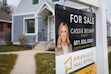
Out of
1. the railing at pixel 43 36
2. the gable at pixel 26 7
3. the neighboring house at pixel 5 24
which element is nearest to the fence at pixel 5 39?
the neighboring house at pixel 5 24

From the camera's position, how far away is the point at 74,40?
3701 millimetres

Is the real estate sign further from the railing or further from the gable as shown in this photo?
the gable

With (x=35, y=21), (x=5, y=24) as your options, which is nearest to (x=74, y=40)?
(x=35, y=21)

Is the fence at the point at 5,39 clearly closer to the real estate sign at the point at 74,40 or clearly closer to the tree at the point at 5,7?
the real estate sign at the point at 74,40

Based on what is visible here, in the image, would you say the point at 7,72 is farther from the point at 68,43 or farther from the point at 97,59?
the point at 68,43

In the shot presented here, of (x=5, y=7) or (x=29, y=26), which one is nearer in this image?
(x=29, y=26)

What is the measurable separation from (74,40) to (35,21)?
49.8 ft

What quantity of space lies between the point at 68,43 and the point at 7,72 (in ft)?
14.7

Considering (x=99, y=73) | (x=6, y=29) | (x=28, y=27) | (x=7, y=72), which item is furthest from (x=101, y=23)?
(x=6, y=29)

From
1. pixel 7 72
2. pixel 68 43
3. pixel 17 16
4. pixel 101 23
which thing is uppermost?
pixel 17 16

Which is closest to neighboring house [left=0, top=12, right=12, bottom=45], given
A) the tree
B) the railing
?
the railing

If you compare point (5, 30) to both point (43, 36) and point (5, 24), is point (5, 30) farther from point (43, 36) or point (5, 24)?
point (43, 36)

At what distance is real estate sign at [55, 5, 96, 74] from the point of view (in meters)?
3.20

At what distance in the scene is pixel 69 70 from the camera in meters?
3.53
